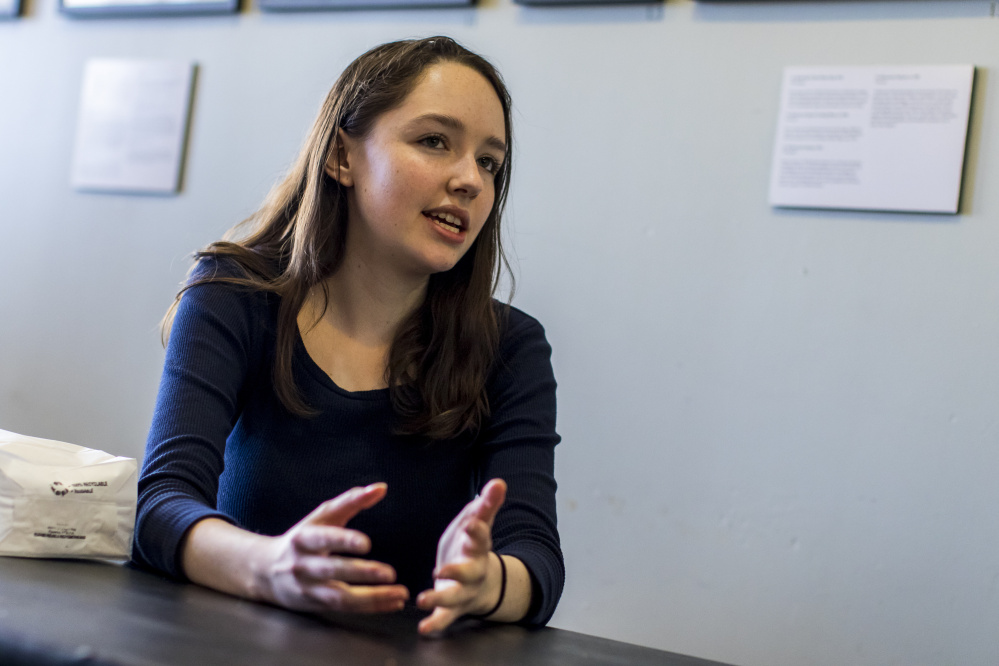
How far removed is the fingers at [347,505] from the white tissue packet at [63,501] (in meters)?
0.26

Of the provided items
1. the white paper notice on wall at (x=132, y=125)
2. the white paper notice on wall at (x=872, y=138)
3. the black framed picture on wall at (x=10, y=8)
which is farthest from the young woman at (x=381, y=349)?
the black framed picture on wall at (x=10, y=8)

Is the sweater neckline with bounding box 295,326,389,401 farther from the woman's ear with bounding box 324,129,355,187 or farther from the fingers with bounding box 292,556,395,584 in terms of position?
the fingers with bounding box 292,556,395,584

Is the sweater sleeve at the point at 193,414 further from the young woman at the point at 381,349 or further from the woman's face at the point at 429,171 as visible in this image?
the woman's face at the point at 429,171

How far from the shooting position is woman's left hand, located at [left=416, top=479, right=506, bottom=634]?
0.75m

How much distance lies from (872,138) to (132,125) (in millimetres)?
1705

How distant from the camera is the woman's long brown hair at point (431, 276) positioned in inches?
44.6

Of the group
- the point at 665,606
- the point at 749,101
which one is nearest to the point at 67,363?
the point at 665,606

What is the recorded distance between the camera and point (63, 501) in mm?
858

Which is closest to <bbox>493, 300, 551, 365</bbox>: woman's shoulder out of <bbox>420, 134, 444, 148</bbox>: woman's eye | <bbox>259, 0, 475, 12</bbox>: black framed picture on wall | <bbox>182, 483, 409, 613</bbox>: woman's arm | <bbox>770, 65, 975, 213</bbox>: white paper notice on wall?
<bbox>420, 134, 444, 148</bbox>: woman's eye

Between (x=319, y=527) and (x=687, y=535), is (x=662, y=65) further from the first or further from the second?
(x=319, y=527)

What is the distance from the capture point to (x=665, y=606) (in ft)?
5.52

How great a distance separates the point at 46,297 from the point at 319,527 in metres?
1.86

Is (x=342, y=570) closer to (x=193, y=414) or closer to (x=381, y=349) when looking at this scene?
(x=193, y=414)

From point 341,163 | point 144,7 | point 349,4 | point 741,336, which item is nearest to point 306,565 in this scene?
point 341,163
